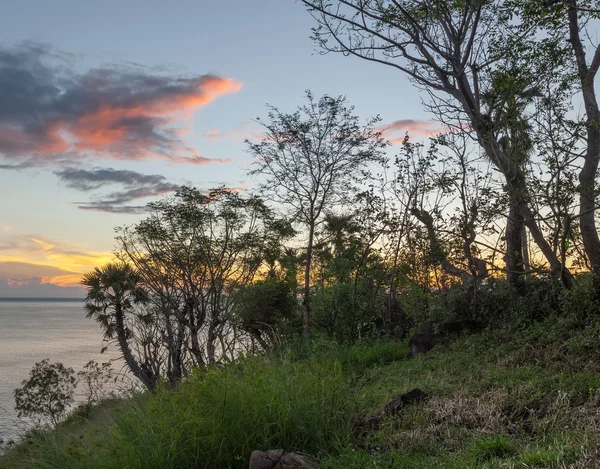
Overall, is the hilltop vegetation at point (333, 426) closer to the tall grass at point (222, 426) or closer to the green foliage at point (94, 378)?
the tall grass at point (222, 426)

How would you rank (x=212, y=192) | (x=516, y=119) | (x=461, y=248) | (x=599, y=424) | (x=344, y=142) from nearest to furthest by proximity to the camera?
(x=599, y=424)
(x=516, y=119)
(x=461, y=248)
(x=344, y=142)
(x=212, y=192)

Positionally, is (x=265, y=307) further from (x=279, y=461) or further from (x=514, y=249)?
(x=279, y=461)

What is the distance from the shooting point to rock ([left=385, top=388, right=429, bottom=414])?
7.14m

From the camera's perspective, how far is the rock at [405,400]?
23.4 ft

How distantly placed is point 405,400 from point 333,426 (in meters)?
1.46

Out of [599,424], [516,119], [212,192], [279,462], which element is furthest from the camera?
[212,192]

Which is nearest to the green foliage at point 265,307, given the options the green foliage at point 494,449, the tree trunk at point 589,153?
the tree trunk at point 589,153

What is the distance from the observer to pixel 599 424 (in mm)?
5637

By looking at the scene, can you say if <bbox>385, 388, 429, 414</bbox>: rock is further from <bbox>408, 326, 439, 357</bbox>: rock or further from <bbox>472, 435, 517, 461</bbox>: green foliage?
<bbox>408, 326, 439, 357</bbox>: rock

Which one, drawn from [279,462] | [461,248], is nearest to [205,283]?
[461,248]

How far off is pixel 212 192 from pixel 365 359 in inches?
446

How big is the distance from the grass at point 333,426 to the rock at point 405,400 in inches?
6.0

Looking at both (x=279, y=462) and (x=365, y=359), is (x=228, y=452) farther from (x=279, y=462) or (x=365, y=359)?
(x=365, y=359)

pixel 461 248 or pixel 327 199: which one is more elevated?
pixel 327 199
